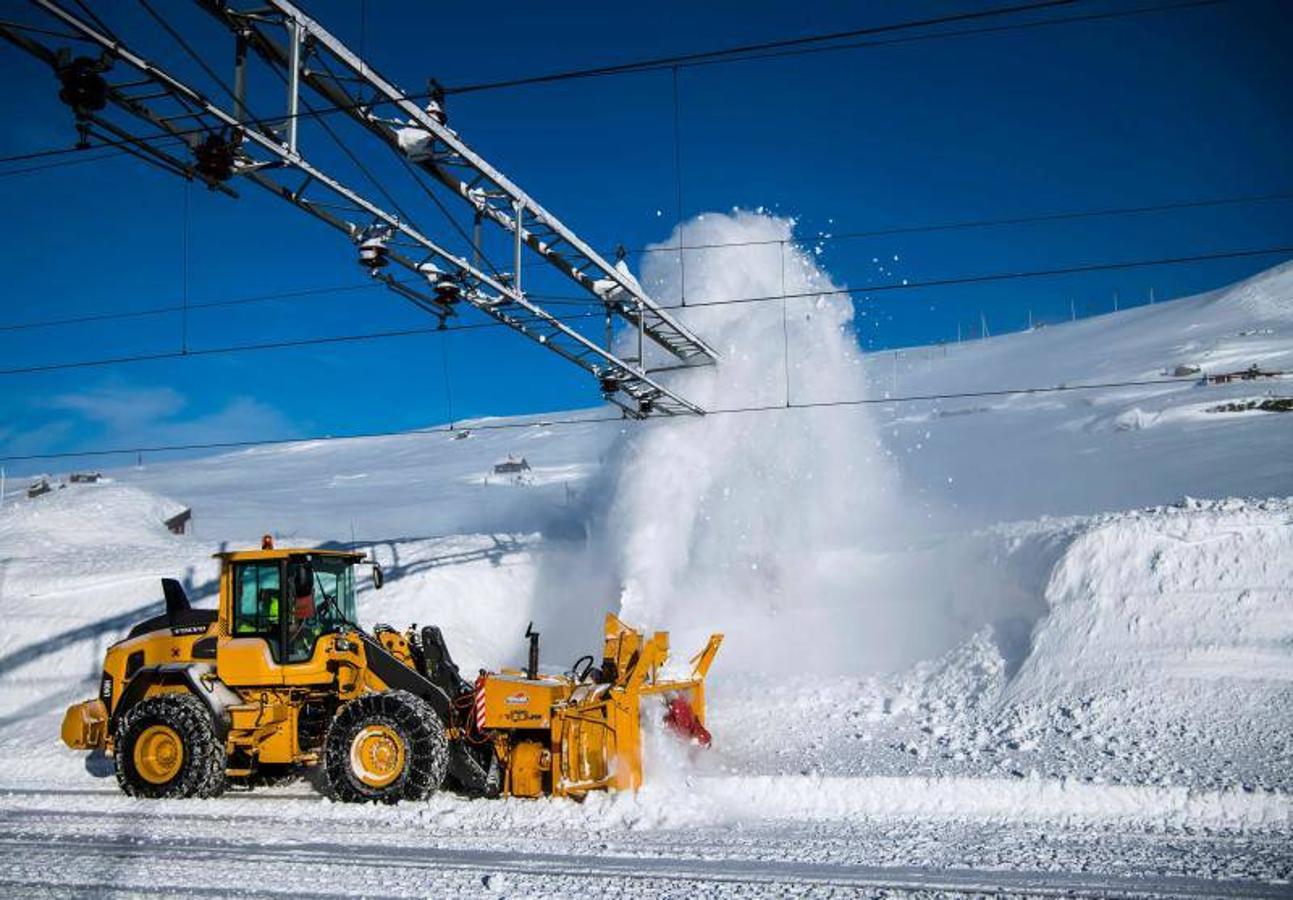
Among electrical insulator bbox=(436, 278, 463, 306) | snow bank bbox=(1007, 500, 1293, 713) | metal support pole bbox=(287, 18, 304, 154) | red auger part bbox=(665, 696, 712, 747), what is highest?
metal support pole bbox=(287, 18, 304, 154)

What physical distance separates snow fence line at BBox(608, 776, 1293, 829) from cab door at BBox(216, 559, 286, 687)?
4.32m

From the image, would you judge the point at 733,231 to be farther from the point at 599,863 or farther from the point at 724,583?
the point at 599,863

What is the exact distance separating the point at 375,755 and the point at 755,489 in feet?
40.1

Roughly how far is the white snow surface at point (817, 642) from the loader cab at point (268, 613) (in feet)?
4.73

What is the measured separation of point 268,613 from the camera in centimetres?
971

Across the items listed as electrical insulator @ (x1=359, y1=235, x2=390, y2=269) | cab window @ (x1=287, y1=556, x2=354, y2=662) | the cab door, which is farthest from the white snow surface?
electrical insulator @ (x1=359, y1=235, x2=390, y2=269)

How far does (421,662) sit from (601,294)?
610 centimetres

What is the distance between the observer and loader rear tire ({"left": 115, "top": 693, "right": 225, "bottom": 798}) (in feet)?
30.3

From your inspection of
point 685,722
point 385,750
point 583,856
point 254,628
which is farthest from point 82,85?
point 685,722

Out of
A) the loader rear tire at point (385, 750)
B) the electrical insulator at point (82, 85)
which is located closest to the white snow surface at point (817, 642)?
the loader rear tire at point (385, 750)

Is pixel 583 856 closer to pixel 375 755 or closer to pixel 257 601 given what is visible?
A: pixel 375 755

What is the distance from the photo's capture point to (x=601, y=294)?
1329cm

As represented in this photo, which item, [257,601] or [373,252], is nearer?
[373,252]

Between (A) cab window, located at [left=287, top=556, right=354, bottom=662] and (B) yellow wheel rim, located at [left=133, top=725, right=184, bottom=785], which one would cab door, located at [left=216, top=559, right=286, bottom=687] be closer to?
(A) cab window, located at [left=287, top=556, right=354, bottom=662]
